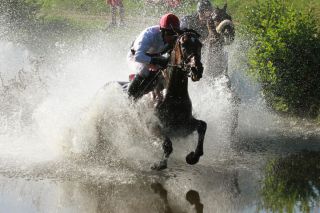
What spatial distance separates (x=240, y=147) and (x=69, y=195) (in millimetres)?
4111

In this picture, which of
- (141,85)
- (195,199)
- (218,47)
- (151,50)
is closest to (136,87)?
(141,85)

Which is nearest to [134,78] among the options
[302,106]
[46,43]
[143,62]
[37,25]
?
[143,62]

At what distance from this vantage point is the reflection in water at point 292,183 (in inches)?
344

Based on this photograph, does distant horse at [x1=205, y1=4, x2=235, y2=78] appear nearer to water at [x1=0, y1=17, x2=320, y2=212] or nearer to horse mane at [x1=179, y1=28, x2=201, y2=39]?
water at [x1=0, y1=17, x2=320, y2=212]

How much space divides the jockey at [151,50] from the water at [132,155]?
13.0 inches

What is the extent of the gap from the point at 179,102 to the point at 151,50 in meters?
1.25

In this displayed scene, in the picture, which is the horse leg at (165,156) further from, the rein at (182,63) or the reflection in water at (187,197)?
the rein at (182,63)

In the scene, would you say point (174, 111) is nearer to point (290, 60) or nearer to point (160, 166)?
point (160, 166)

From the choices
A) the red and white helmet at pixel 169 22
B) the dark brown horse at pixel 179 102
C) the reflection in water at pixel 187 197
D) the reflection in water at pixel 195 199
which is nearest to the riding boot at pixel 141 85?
the dark brown horse at pixel 179 102

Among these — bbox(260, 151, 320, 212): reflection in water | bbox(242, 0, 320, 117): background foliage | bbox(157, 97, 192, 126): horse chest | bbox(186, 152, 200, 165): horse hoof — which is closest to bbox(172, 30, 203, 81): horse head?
bbox(157, 97, 192, 126): horse chest

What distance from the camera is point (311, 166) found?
1081 centimetres

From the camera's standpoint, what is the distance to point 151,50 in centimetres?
1113

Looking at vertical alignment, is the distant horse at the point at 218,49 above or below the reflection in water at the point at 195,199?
above

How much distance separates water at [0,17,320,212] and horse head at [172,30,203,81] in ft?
4.14
